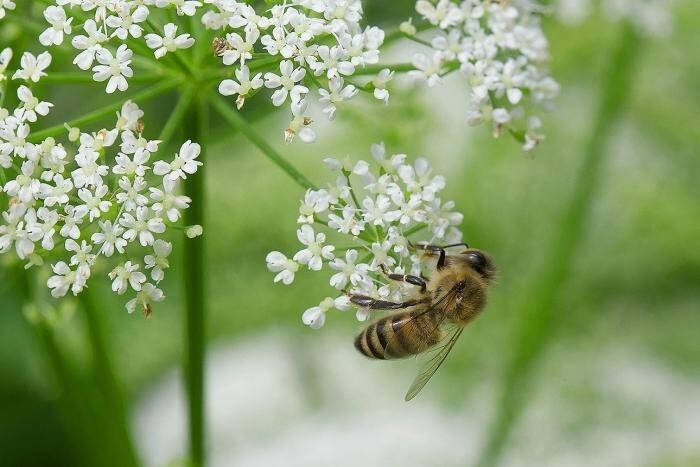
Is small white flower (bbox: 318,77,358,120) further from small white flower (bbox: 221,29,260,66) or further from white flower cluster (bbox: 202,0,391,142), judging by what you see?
small white flower (bbox: 221,29,260,66)

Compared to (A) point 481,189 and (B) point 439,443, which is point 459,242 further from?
(A) point 481,189

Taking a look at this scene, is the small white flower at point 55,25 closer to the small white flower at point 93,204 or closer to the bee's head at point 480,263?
the small white flower at point 93,204

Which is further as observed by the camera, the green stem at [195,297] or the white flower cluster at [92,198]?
the green stem at [195,297]

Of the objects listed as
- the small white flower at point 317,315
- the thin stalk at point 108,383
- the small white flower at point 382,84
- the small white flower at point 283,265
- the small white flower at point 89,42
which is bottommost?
the thin stalk at point 108,383

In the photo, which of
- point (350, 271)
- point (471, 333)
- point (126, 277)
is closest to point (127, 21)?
point (126, 277)

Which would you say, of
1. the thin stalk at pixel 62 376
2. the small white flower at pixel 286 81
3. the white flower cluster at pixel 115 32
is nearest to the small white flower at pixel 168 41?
the white flower cluster at pixel 115 32

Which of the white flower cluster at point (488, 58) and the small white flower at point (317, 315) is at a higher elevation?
the white flower cluster at point (488, 58)

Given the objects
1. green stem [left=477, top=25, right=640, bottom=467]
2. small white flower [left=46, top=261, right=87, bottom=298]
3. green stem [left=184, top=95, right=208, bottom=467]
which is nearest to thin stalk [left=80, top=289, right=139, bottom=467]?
green stem [left=184, top=95, right=208, bottom=467]
